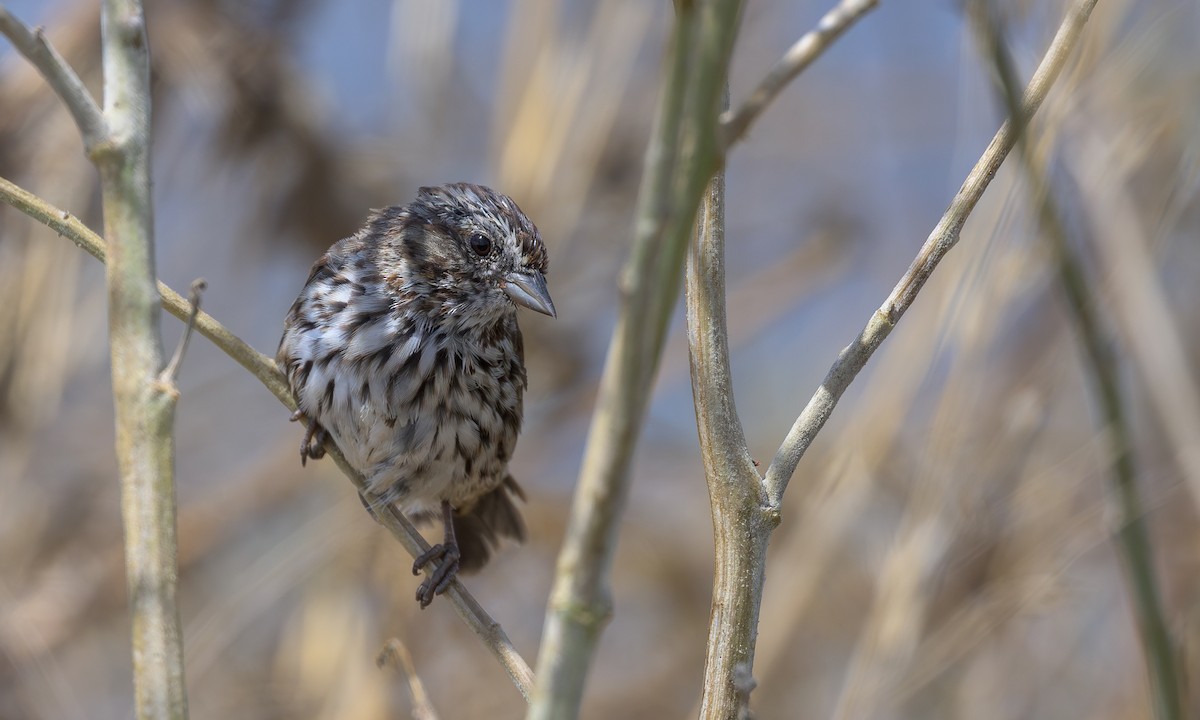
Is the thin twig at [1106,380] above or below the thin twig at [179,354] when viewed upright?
below

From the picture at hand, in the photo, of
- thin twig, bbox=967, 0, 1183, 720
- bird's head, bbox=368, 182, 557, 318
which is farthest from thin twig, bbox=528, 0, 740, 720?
bird's head, bbox=368, 182, 557, 318

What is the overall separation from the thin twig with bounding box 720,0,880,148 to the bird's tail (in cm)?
274

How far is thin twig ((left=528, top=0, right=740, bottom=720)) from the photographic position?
100 centimetres

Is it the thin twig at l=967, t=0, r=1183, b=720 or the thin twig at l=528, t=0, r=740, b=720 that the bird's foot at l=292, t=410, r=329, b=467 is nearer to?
the thin twig at l=528, t=0, r=740, b=720

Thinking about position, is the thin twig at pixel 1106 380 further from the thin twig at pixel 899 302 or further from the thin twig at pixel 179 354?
the thin twig at pixel 179 354

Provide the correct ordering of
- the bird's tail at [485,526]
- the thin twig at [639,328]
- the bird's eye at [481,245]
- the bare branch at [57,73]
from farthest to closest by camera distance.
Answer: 1. the bird's tail at [485,526]
2. the bird's eye at [481,245]
3. the bare branch at [57,73]
4. the thin twig at [639,328]

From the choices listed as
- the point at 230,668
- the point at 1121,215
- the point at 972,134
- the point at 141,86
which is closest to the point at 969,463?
the point at 1121,215

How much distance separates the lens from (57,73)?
1.33 meters

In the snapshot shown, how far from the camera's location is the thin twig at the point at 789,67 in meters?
1.17

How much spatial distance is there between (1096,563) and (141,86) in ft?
15.2

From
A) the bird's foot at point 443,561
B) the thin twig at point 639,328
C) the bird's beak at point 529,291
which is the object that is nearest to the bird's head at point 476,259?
the bird's beak at point 529,291

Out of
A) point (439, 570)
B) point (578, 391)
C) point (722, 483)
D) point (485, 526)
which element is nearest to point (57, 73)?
point (722, 483)

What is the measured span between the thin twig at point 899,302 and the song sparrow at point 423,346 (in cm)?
148

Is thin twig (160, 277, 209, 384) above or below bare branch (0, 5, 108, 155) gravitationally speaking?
below
